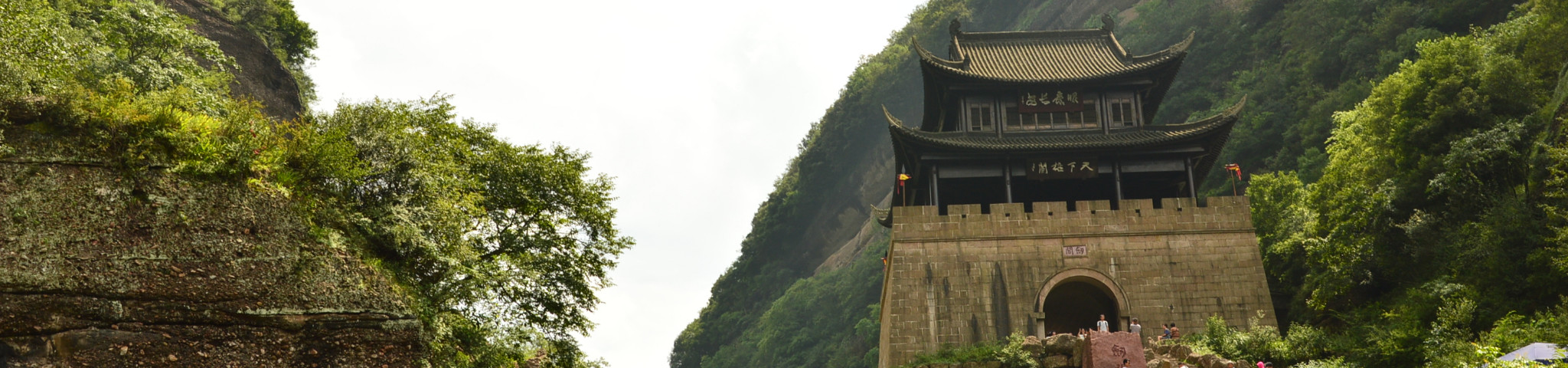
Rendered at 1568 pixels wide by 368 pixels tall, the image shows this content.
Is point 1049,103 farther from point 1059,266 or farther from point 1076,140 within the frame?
point 1059,266

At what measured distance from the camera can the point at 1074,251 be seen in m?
27.7

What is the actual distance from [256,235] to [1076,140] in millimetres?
21316

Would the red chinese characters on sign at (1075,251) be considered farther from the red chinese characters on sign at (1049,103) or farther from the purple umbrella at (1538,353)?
the purple umbrella at (1538,353)

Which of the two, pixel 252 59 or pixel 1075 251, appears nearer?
pixel 1075 251

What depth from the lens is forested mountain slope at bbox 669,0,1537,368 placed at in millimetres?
47219

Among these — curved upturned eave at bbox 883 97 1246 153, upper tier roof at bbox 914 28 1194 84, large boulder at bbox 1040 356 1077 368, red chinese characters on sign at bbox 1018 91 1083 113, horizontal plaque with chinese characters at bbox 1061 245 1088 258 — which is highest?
upper tier roof at bbox 914 28 1194 84

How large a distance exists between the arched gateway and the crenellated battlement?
1131mm

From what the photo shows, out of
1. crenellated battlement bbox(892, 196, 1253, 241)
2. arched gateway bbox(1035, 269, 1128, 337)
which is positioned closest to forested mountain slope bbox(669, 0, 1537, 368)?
crenellated battlement bbox(892, 196, 1253, 241)

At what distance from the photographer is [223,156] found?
14391 mm

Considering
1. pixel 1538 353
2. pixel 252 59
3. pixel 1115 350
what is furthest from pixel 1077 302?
pixel 252 59

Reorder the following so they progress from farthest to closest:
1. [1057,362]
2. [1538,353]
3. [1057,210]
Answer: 1. [1057,210]
2. [1057,362]
3. [1538,353]

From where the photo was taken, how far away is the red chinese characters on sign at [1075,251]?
1090 inches

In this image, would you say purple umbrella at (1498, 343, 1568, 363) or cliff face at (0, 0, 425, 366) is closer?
cliff face at (0, 0, 425, 366)

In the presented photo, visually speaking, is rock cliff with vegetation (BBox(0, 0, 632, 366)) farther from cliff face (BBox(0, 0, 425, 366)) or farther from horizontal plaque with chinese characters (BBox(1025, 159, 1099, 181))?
A: horizontal plaque with chinese characters (BBox(1025, 159, 1099, 181))
